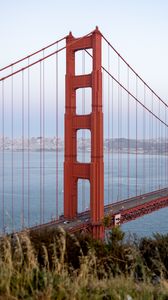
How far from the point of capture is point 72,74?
1838cm

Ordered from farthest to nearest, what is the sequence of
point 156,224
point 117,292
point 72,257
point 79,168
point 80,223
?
point 156,224 → point 79,168 → point 80,223 → point 72,257 → point 117,292

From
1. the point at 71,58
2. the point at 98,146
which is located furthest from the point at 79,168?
the point at 71,58

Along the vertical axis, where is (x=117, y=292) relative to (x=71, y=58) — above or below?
below

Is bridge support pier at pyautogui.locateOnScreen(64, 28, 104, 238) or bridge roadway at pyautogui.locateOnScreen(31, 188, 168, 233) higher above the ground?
bridge support pier at pyautogui.locateOnScreen(64, 28, 104, 238)

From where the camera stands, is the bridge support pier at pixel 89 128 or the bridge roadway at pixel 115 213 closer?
the bridge roadway at pixel 115 213

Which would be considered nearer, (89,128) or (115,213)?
(89,128)

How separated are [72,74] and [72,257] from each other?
36.3 ft

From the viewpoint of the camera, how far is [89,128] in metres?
17.6

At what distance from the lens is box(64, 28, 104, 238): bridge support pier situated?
55.8ft

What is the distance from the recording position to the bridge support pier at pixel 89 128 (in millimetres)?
17000

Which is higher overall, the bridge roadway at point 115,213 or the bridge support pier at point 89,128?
the bridge support pier at point 89,128

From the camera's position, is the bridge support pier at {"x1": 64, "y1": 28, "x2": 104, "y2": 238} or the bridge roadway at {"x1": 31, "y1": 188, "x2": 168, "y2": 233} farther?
the bridge support pier at {"x1": 64, "y1": 28, "x2": 104, "y2": 238}

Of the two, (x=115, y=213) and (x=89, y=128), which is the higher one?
(x=89, y=128)

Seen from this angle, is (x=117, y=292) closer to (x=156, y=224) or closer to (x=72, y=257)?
(x=72, y=257)
